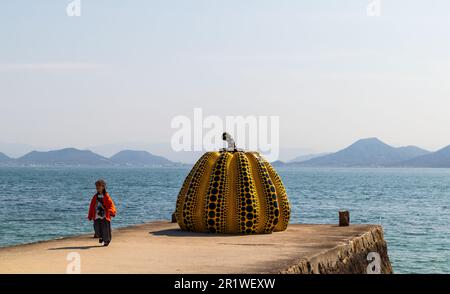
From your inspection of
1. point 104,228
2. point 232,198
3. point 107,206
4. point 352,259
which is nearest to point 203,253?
point 107,206

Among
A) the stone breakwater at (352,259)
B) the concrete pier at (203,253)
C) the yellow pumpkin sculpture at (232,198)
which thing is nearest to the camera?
the concrete pier at (203,253)

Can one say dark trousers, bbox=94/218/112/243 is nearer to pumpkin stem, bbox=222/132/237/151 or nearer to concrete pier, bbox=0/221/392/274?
concrete pier, bbox=0/221/392/274

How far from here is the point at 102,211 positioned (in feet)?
65.2

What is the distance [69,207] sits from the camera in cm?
7788

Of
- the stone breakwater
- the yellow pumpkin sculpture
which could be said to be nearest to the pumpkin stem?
the yellow pumpkin sculpture

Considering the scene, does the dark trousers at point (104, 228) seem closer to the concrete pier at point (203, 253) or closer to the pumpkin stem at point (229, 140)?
the concrete pier at point (203, 253)

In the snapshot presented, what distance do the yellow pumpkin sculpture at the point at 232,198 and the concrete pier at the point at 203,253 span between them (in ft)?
1.69

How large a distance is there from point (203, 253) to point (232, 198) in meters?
4.42

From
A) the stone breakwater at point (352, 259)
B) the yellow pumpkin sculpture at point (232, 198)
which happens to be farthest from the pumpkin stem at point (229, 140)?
the stone breakwater at point (352, 259)

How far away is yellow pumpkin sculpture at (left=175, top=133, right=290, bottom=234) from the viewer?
22.8m

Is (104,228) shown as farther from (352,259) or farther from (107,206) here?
(352,259)

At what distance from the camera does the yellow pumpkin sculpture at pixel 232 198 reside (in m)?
22.8
